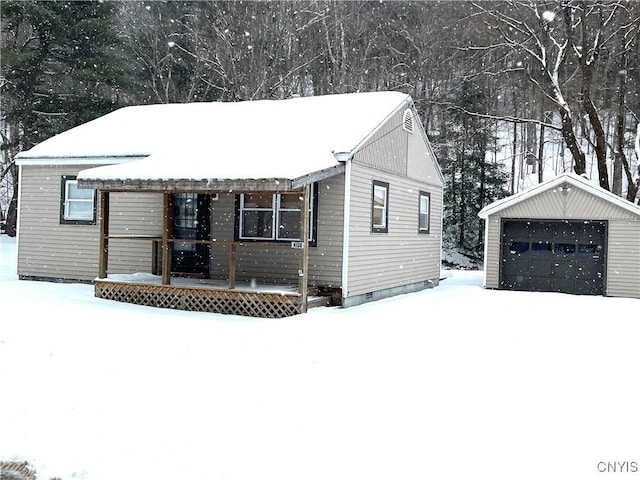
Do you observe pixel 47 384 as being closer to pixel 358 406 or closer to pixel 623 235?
pixel 358 406

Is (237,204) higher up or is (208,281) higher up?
(237,204)

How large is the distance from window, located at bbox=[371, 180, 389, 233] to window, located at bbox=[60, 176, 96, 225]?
630 centimetres

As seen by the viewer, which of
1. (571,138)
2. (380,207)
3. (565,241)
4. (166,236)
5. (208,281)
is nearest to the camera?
(166,236)

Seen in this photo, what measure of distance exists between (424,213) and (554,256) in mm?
3632

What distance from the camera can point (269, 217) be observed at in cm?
1287

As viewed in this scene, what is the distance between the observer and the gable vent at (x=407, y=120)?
587 inches

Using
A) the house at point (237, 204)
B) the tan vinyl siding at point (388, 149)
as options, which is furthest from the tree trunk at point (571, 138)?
the tan vinyl siding at point (388, 149)

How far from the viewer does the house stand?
11234 millimetres

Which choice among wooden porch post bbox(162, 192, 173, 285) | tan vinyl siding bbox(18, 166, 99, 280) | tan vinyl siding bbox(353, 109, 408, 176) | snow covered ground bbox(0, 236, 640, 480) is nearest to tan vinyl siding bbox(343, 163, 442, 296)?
tan vinyl siding bbox(353, 109, 408, 176)

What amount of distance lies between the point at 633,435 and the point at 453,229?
25.1 meters

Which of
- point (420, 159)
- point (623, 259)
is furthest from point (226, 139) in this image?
point (623, 259)

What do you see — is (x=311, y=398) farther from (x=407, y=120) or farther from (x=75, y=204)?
(x=75, y=204)

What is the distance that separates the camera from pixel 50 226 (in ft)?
48.7

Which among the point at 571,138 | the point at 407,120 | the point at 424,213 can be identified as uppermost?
the point at 571,138
